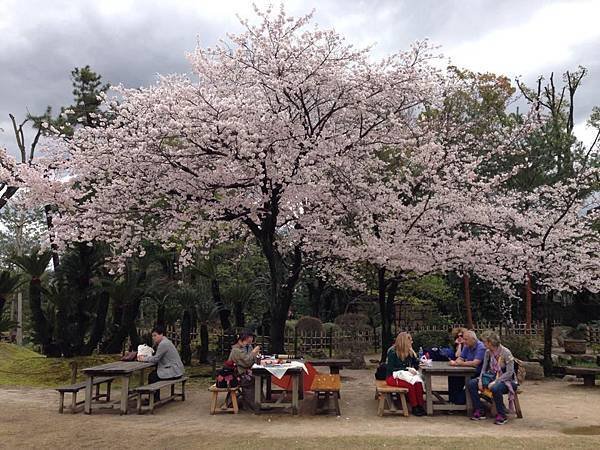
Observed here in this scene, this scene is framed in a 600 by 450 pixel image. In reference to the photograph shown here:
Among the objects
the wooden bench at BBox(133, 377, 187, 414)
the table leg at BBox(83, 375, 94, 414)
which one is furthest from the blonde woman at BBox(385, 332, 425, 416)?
the table leg at BBox(83, 375, 94, 414)

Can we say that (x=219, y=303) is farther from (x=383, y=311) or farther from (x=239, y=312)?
(x=383, y=311)

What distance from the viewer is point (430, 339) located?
14828 mm

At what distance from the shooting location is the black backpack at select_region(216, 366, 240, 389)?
25.5ft

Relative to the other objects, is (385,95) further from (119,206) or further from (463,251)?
(119,206)

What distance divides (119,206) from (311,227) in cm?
416

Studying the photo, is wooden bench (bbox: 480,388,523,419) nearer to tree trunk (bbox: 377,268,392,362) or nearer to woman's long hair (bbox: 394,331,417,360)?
woman's long hair (bbox: 394,331,417,360)

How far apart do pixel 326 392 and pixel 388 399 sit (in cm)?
96

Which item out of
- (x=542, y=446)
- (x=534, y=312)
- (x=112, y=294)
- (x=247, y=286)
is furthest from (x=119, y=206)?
(x=534, y=312)

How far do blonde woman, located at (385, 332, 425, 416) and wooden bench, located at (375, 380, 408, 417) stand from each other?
5.1 inches

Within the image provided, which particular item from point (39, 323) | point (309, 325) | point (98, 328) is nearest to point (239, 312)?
point (309, 325)

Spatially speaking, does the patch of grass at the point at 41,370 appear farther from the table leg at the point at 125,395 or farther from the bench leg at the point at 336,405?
the bench leg at the point at 336,405

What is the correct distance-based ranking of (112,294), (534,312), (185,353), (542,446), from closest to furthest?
(542,446), (112,294), (185,353), (534,312)

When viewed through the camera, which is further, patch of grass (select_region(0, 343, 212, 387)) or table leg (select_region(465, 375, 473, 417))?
patch of grass (select_region(0, 343, 212, 387))

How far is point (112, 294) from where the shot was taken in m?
13.5
